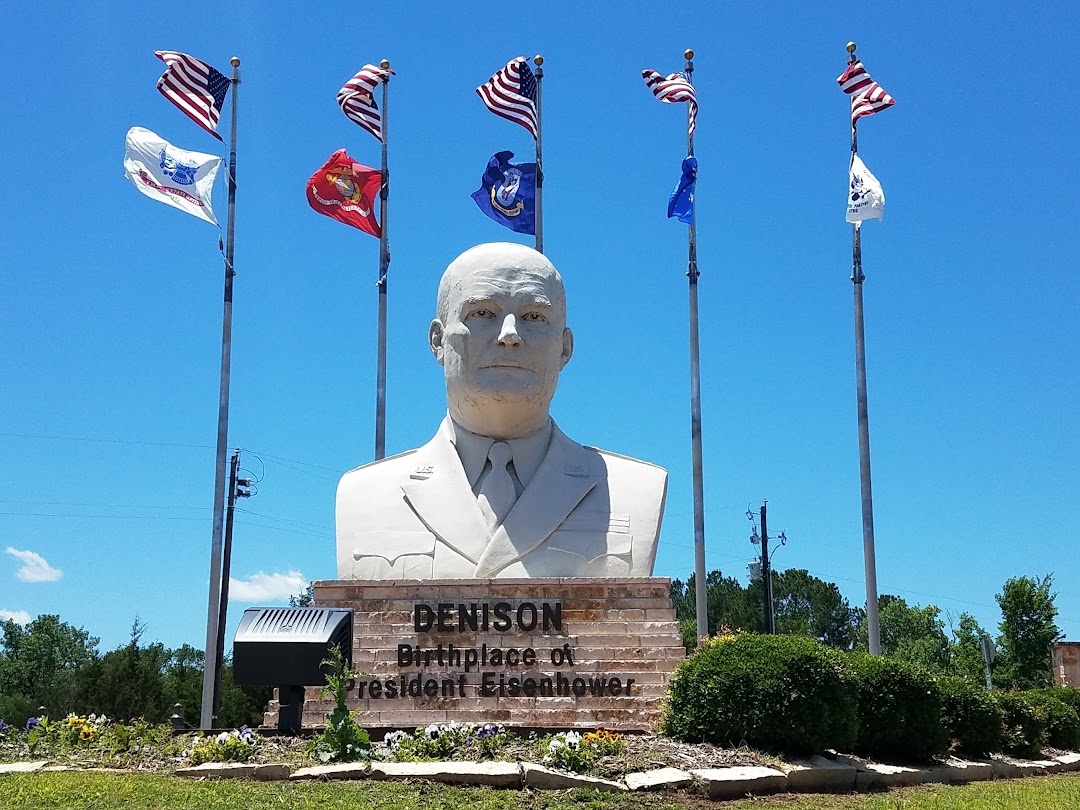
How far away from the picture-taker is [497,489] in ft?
35.6

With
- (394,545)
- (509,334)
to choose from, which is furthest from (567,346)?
(394,545)

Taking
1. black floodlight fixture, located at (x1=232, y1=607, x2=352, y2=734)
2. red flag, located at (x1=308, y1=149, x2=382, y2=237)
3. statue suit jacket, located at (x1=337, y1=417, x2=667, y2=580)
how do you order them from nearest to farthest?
black floodlight fixture, located at (x1=232, y1=607, x2=352, y2=734)
statue suit jacket, located at (x1=337, y1=417, x2=667, y2=580)
red flag, located at (x1=308, y1=149, x2=382, y2=237)

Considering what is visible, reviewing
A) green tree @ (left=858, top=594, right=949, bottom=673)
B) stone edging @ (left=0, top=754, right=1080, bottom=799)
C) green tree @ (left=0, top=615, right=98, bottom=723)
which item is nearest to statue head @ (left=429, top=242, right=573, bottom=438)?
stone edging @ (left=0, top=754, right=1080, bottom=799)

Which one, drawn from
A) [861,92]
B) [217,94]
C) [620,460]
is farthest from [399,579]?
[861,92]

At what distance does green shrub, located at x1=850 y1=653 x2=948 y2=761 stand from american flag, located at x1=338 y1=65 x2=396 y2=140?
11617 mm

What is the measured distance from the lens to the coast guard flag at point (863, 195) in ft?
57.2

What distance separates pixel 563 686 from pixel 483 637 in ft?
2.73

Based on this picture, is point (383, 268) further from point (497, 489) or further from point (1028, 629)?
point (1028, 629)

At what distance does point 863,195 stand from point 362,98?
320 inches

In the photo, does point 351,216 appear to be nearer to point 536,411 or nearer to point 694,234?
point 694,234

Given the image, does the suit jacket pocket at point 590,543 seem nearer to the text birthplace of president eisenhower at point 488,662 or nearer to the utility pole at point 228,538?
the text birthplace of president eisenhower at point 488,662

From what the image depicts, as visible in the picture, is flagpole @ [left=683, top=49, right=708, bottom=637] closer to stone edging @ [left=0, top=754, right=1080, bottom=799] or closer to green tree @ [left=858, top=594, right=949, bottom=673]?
stone edging @ [left=0, top=754, right=1080, bottom=799]

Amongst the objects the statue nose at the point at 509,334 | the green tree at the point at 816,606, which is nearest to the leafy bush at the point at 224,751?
the statue nose at the point at 509,334

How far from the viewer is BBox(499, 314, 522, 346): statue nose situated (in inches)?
417
